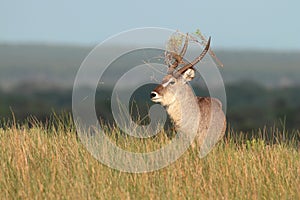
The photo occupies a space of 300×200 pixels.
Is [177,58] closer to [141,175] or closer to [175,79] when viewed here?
[175,79]

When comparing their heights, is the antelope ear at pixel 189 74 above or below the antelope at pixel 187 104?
above

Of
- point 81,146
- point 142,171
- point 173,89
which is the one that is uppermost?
point 173,89

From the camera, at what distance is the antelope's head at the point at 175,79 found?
9.37 m

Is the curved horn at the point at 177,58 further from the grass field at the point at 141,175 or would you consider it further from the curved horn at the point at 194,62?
the grass field at the point at 141,175

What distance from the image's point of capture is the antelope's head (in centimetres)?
937

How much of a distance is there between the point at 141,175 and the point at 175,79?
2151mm

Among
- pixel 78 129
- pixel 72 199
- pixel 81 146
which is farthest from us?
pixel 78 129

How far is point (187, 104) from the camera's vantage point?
9773 millimetres

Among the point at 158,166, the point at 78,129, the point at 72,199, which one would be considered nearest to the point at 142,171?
the point at 158,166

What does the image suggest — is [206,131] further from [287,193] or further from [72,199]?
[72,199]

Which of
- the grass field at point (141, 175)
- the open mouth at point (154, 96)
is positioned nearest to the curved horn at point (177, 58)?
the open mouth at point (154, 96)

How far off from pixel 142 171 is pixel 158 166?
0.26 meters

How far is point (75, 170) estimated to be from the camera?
7645 mm

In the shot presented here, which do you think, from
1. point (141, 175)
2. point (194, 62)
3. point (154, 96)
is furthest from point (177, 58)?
point (141, 175)
